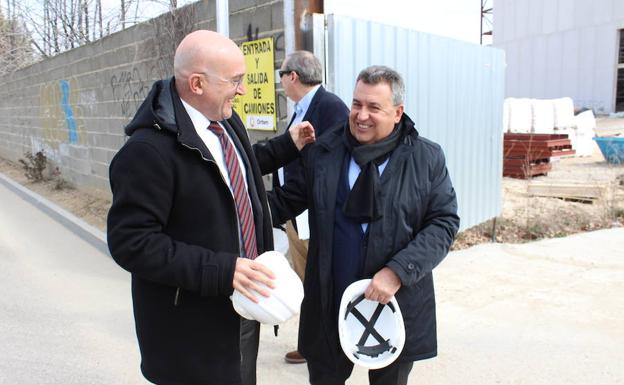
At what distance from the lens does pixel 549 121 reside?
17.4 meters

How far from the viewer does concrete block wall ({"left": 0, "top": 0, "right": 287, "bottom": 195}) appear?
536 cm

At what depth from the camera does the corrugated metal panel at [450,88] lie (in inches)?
194

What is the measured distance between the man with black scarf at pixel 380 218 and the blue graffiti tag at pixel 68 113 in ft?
30.1

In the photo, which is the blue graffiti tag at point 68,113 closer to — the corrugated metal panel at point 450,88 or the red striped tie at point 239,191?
the corrugated metal panel at point 450,88

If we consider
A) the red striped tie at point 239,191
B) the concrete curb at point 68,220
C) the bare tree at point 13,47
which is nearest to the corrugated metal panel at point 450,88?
the red striped tie at point 239,191

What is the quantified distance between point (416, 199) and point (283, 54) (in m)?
3.02

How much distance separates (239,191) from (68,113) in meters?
9.83

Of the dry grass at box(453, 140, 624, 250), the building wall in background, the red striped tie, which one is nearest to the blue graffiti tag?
the dry grass at box(453, 140, 624, 250)

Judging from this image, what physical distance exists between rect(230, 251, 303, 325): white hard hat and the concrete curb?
4867mm

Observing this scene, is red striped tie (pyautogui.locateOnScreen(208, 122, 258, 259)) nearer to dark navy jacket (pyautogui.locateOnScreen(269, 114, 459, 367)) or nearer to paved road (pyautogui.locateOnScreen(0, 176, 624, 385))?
dark navy jacket (pyautogui.locateOnScreen(269, 114, 459, 367))

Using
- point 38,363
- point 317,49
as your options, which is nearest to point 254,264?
point 38,363

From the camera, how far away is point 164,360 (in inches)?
75.7

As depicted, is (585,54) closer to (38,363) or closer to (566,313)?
(566,313)

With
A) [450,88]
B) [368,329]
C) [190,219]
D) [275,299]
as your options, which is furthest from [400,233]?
[450,88]
